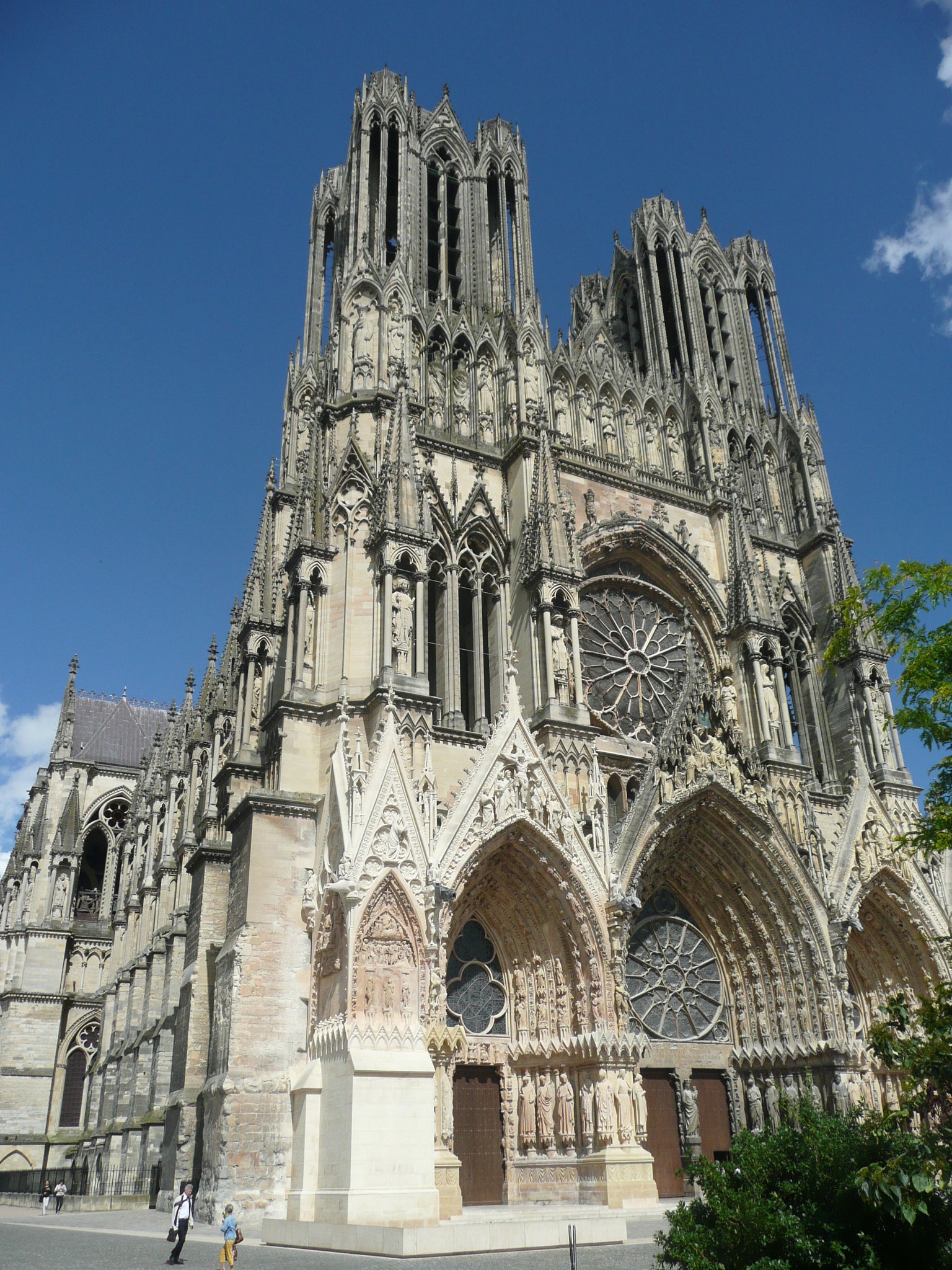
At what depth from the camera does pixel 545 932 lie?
19.5m

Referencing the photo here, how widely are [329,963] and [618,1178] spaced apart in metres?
5.95

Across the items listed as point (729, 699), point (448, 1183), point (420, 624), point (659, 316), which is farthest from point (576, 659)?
point (659, 316)

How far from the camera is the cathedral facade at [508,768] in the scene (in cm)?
1714

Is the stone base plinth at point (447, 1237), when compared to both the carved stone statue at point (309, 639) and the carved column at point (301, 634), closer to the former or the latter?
the carved column at point (301, 634)

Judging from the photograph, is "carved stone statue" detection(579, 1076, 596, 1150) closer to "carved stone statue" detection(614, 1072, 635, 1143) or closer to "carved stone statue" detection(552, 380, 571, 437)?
"carved stone statue" detection(614, 1072, 635, 1143)

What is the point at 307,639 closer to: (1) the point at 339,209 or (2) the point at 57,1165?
(1) the point at 339,209

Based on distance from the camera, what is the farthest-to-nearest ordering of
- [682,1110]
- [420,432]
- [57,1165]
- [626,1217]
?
[57,1165] < [420,432] < [682,1110] < [626,1217]

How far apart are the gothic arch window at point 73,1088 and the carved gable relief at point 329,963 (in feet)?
95.3

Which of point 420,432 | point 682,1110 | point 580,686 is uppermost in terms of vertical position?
point 420,432

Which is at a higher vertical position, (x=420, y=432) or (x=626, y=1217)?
(x=420, y=432)

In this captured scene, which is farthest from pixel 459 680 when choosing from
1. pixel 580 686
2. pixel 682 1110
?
pixel 682 1110

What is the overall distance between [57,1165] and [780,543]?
1319 inches

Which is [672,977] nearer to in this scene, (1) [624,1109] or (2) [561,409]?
(1) [624,1109]

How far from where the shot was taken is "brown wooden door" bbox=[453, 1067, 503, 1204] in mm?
18312
